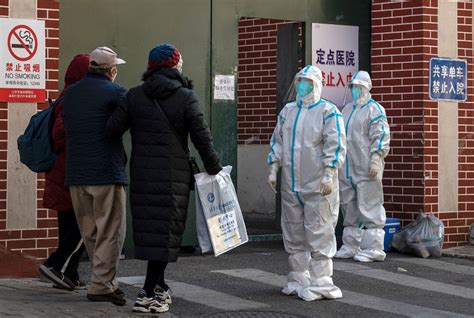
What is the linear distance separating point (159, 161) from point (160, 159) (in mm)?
16

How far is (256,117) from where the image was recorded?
1446 cm

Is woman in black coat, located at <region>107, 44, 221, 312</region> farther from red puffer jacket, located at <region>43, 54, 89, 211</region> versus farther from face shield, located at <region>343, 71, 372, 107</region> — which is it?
face shield, located at <region>343, 71, 372, 107</region>

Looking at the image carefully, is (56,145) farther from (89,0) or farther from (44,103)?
(89,0)

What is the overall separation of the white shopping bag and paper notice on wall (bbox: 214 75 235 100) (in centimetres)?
344

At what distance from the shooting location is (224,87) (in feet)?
36.8

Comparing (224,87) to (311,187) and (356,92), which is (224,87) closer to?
(356,92)

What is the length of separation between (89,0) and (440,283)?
14.5 feet

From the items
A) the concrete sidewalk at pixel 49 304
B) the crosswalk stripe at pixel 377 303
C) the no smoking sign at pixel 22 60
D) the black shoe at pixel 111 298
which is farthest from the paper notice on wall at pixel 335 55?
the black shoe at pixel 111 298

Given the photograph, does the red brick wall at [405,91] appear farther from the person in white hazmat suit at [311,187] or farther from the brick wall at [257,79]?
the person in white hazmat suit at [311,187]

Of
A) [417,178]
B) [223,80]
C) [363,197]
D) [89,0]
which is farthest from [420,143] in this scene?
[89,0]

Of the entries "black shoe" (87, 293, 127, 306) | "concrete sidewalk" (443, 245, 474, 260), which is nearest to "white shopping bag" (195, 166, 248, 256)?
"black shoe" (87, 293, 127, 306)

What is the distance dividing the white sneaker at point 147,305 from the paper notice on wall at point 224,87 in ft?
13.6

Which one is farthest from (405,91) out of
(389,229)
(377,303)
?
(377,303)

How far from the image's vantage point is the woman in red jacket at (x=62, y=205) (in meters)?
8.12
